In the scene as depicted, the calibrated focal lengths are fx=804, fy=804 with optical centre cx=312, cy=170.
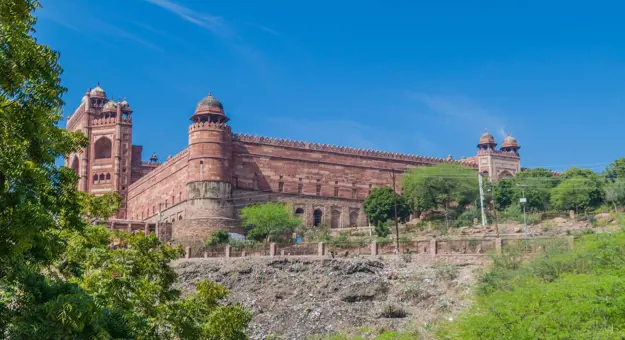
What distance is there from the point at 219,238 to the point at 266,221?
3.89 m

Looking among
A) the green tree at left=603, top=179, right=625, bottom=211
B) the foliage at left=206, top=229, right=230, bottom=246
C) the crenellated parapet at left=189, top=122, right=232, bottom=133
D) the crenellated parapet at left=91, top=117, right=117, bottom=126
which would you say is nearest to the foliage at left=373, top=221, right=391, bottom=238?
the foliage at left=206, top=229, right=230, bottom=246

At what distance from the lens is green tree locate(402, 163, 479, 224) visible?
5950 centimetres

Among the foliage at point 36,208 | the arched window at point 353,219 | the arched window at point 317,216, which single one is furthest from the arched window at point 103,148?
the foliage at point 36,208

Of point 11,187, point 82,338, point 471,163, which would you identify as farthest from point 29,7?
point 471,163

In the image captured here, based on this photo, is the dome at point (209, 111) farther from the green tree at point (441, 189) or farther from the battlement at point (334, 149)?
A: the green tree at point (441, 189)

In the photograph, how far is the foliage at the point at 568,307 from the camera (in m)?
20.6

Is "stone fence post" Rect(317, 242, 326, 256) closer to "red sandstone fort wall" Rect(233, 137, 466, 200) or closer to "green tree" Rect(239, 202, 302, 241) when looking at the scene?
"green tree" Rect(239, 202, 302, 241)

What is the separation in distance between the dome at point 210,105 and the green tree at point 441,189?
1538 cm

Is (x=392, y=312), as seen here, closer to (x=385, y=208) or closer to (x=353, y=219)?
(x=385, y=208)

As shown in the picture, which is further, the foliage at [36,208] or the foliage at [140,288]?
the foliage at [140,288]

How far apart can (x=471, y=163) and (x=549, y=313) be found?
165 ft

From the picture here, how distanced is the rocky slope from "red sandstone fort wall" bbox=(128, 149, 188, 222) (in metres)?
16.7

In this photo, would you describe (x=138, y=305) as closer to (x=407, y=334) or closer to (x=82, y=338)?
(x=82, y=338)

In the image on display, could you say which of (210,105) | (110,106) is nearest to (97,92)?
(110,106)
